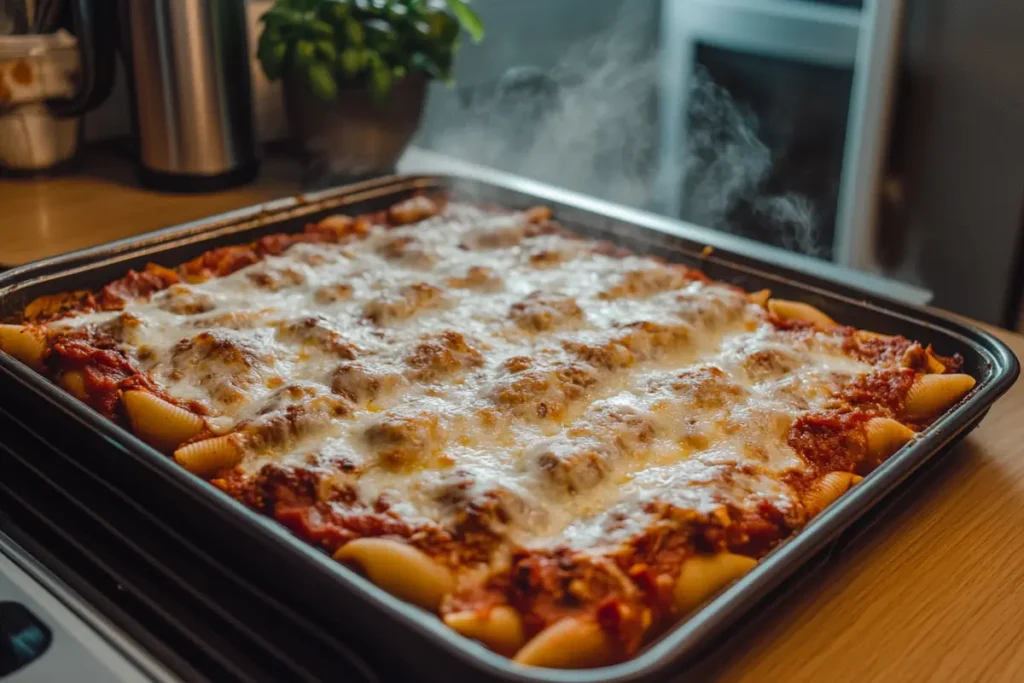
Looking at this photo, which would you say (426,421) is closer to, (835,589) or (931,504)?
(835,589)

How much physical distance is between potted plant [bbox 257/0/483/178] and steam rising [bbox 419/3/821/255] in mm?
742

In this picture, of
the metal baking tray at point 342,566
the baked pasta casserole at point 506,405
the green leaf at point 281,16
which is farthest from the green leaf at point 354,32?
the baked pasta casserole at point 506,405

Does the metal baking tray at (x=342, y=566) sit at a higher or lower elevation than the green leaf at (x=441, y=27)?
lower

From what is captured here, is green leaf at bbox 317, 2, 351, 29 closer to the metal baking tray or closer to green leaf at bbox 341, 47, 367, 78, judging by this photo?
green leaf at bbox 341, 47, 367, 78

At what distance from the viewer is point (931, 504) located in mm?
1210

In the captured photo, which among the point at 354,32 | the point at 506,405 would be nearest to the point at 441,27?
the point at 354,32

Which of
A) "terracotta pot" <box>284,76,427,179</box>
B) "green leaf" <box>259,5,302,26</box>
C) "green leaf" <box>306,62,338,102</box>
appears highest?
"green leaf" <box>259,5,302,26</box>

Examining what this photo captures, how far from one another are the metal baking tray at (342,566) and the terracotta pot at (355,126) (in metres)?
0.31

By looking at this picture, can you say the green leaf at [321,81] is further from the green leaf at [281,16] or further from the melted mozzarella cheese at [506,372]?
the melted mozzarella cheese at [506,372]

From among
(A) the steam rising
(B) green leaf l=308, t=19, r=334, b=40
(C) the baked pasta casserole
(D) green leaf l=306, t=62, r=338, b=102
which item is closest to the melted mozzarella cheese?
(C) the baked pasta casserole

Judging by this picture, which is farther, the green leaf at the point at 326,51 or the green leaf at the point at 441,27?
the green leaf at the point at 441,27

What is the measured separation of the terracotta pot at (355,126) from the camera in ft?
7.41

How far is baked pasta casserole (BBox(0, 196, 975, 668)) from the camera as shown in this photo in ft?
3.17

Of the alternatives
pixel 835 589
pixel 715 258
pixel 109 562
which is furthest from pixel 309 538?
pixel 715 258
